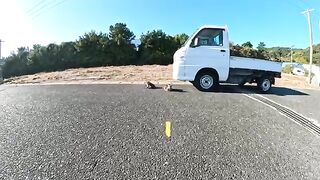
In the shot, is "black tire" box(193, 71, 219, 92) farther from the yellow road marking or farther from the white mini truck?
the yellow road marking

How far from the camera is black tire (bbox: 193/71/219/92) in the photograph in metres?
10.4

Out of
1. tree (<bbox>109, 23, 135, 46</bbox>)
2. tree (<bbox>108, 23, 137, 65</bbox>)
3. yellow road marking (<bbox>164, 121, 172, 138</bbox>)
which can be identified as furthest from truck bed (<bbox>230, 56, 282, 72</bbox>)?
tree (<bbox>109, 23, 135, 46</bbox>)

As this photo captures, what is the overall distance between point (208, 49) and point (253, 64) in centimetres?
188

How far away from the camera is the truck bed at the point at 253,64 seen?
10543 millimetres

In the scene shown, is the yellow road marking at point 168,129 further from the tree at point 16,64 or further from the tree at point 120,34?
the tree at point 16,64

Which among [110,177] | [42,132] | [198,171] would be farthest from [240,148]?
[42,132]

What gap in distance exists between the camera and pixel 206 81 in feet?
34.2

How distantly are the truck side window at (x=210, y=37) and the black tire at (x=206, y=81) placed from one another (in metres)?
1.01

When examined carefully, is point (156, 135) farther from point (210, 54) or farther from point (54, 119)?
point (210, 54)

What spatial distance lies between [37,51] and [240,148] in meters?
34.2

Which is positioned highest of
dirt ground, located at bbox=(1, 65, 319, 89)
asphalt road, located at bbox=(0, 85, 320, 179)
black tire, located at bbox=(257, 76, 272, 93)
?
dirt ground, located at bbox=(1, 65, 319, 89)

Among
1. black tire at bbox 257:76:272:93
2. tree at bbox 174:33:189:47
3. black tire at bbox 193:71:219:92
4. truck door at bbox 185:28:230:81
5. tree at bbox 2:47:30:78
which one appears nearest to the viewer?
truck door at bbox 185:28:230:81

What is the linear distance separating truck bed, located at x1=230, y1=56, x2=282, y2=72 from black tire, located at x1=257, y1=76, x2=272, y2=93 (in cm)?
36

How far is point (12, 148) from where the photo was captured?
15.0 ft
